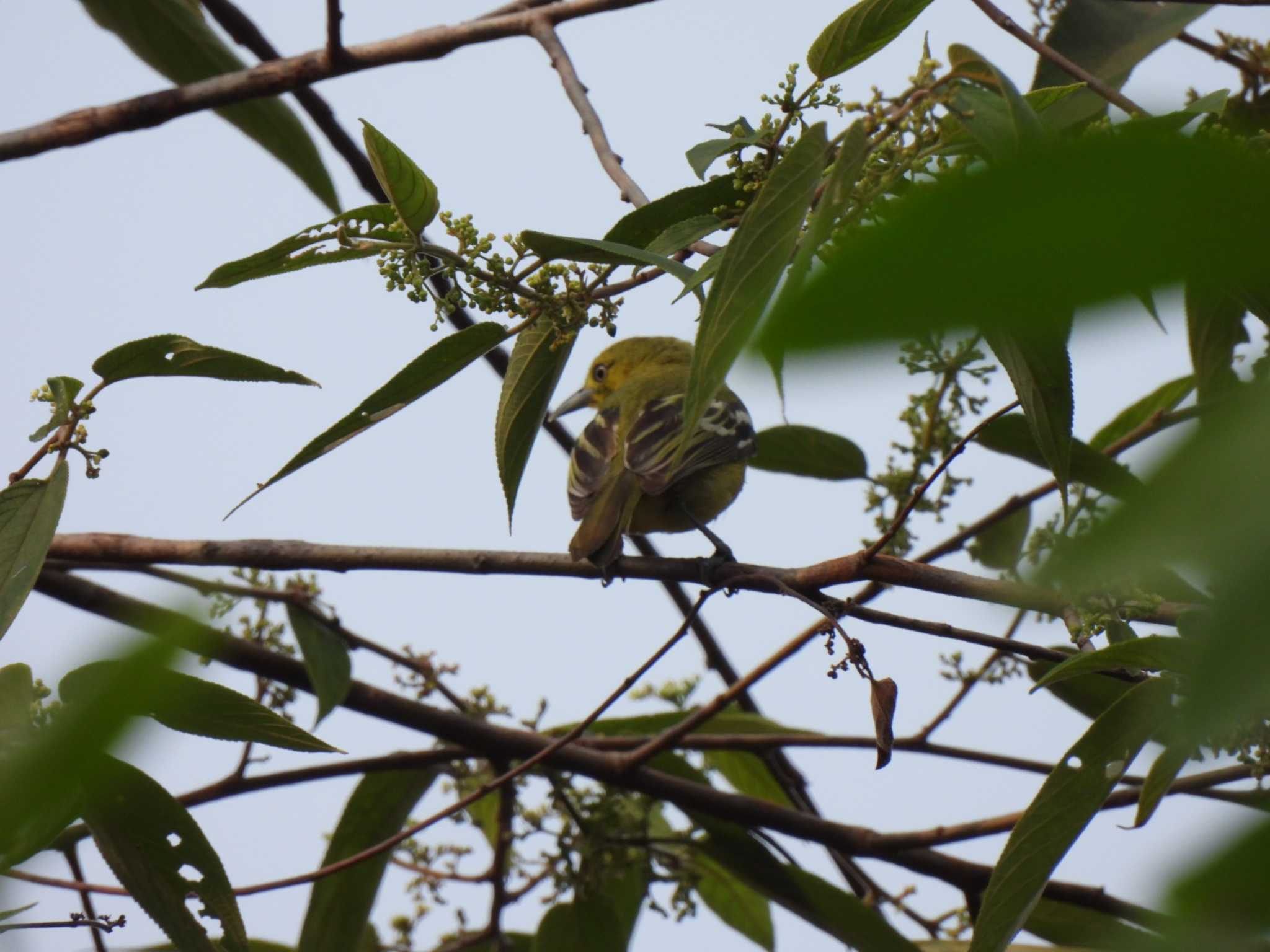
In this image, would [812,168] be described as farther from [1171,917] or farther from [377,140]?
[1171,917]

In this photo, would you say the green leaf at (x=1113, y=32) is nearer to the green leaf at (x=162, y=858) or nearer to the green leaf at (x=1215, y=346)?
the green leaf at (x=1215, y=346)

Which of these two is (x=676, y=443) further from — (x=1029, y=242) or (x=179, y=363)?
(x=1029, y=242)

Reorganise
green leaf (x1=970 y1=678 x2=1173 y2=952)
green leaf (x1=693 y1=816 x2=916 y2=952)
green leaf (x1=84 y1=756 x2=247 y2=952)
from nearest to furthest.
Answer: green leaf (x1=970 y1=678 x2=1173 y2=952), green leaf (x1=84 y1=756 x2=247 y2=952), green leaf (x1=693 y1=816 x2=916 y2=952)

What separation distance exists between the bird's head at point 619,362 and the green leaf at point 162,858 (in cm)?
436

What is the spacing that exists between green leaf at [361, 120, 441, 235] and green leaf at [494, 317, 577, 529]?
0.33 meters

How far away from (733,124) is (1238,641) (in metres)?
1.87

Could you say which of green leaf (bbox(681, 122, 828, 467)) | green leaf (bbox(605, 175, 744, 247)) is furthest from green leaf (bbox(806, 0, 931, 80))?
green leaf (bbox(681, 122, 828, 467))

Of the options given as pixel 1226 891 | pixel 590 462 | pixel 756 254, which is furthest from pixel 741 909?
pixel 1226 891

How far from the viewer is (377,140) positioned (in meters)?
1.88

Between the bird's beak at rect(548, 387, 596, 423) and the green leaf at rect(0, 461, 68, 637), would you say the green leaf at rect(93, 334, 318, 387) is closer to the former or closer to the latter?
the green leaf at rect(0, 461, 68, 637)

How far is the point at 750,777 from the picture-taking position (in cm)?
454

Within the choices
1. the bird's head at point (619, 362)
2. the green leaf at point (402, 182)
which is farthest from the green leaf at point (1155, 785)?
the bird's head at point (619, 362)

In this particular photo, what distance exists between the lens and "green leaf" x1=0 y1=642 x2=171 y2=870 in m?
0.43

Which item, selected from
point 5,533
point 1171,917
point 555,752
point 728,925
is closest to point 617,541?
point 555,752
